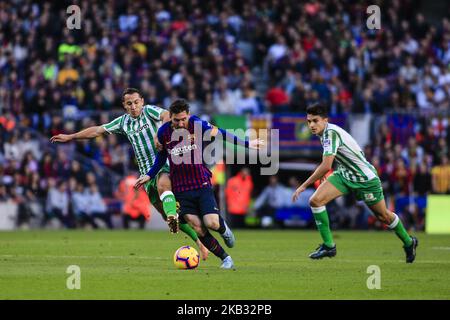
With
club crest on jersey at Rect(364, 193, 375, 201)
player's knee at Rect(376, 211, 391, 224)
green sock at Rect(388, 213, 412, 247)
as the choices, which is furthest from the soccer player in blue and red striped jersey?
green sock at Rect(388, 213, 412, 247)

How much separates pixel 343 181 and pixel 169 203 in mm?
2991

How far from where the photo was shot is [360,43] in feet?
109

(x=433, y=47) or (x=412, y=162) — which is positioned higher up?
(x=433, y=47)

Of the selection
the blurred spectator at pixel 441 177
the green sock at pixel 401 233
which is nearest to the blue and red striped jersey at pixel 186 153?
the green sock at pixel 401 233

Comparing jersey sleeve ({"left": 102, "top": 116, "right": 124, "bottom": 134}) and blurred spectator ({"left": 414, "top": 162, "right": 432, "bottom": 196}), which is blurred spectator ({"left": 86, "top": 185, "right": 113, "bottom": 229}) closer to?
blurred spectator ({"left": 414, "top": 162, "right": 432, "bottom": 196})

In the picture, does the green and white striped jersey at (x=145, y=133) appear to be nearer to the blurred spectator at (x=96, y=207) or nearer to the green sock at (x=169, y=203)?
the green sock at (x=169, y=203)

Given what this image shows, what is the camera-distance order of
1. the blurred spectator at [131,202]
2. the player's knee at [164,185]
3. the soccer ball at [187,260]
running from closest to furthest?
the soccer ball at [187,260], the player's knee at [164,185], the blurred spectator at [131,202]

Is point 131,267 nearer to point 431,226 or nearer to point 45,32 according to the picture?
point 431,226

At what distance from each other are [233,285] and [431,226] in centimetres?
1561

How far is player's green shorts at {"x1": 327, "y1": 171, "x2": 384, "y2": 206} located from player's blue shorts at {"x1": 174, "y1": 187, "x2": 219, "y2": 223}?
99.1 inches

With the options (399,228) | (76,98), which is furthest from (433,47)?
(399,228)

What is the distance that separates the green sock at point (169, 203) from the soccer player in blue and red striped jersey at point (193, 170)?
10cm

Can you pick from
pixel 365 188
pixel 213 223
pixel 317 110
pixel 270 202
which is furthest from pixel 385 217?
pixel 270 202

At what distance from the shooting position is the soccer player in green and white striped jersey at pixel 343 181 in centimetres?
1596
